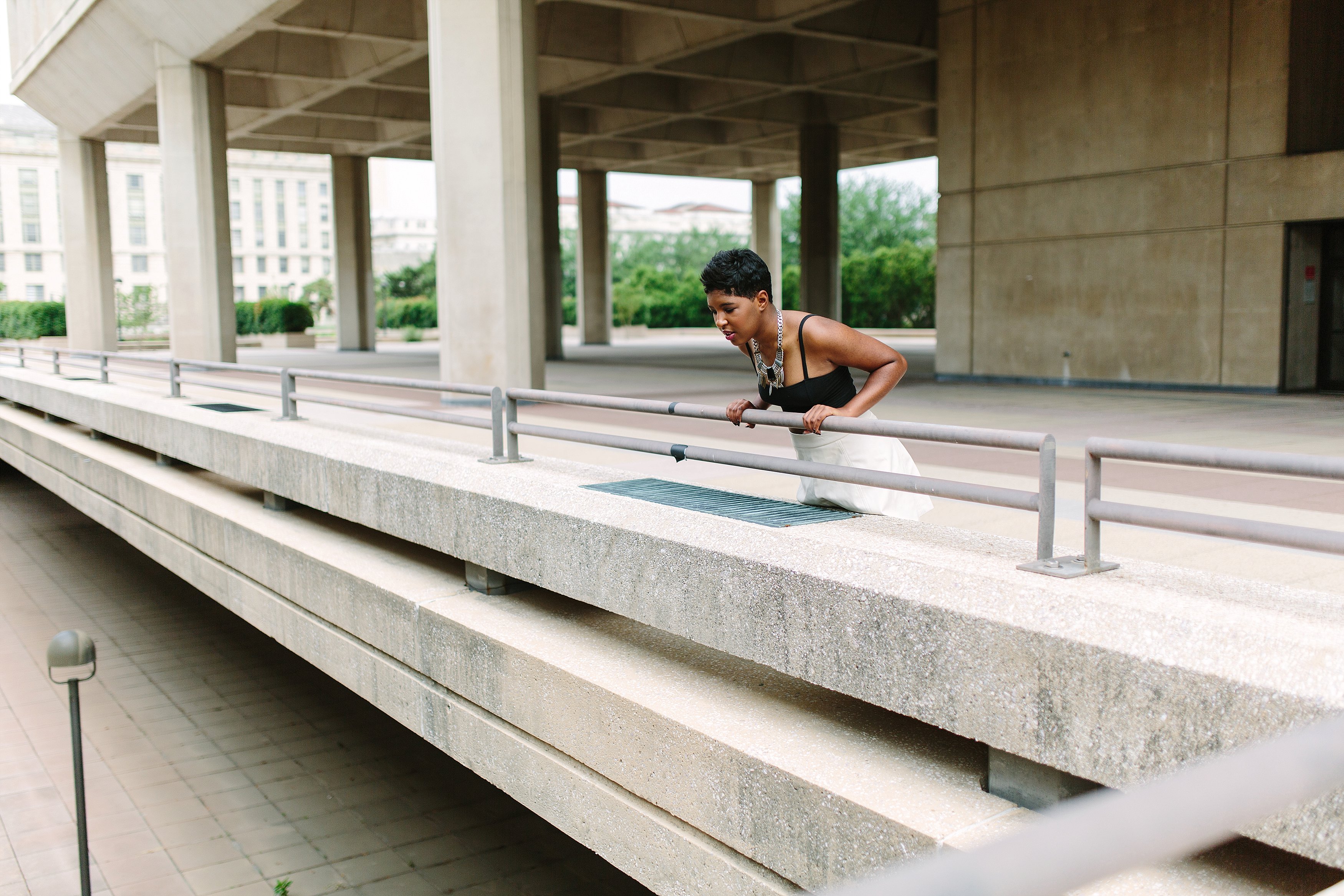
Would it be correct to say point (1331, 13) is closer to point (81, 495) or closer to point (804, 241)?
point (81, 495)

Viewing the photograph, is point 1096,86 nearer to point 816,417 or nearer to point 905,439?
point 905,439

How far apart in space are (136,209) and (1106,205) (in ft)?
365

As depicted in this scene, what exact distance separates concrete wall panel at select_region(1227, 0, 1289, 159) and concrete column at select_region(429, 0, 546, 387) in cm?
920

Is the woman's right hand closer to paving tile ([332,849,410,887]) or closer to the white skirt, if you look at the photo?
the white skirt

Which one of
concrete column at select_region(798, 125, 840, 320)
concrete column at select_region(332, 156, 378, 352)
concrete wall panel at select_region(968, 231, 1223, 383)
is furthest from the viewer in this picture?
concrete column at select_region(332, 156, 378, 352)

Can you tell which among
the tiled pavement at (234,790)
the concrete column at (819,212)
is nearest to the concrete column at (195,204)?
the tiled pavement at (234,790)

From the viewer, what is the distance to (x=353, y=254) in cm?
4150

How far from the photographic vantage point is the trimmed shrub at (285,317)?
4672 centimetres

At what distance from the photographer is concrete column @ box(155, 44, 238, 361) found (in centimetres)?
2556

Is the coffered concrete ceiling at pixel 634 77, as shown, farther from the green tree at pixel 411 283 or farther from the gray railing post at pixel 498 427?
the green tree at pixel 411 283

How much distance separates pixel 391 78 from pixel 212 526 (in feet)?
70.1

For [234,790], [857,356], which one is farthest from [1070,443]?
[234,790]

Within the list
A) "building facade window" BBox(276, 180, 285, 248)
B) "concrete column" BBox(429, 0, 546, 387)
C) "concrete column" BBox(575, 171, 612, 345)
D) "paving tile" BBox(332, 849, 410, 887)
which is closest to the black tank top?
"paving tile" BBox(332, 849, 410, 887)

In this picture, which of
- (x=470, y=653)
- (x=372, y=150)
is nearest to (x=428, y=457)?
(x=470, y=653)
